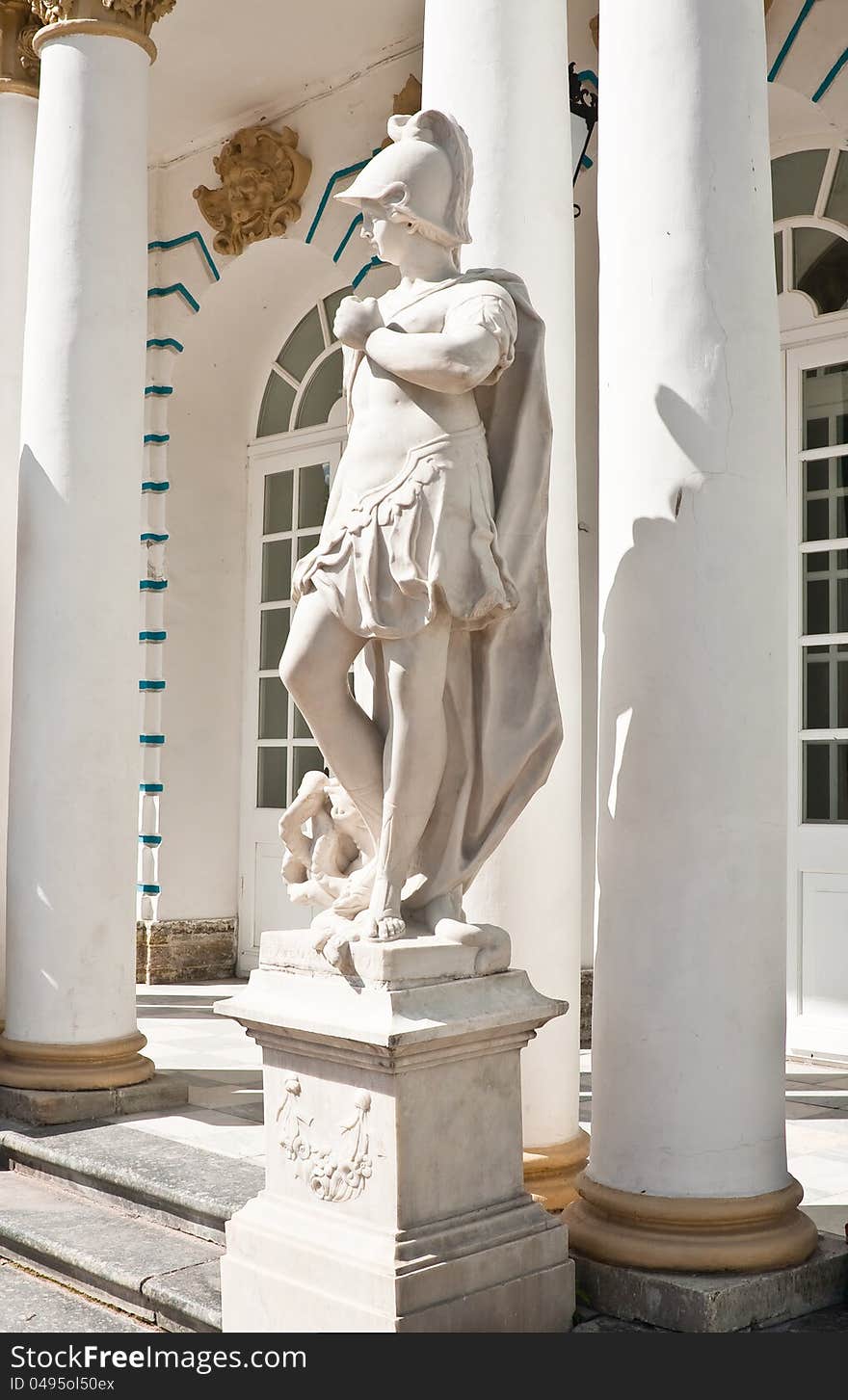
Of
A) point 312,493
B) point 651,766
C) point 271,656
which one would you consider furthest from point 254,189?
point 651,766

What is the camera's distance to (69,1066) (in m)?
5.19

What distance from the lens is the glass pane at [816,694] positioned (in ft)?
21.3

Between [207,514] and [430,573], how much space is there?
641 centimetres

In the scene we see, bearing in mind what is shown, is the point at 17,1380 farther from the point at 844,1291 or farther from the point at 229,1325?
the point at 844,1291

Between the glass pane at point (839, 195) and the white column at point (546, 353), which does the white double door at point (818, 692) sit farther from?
the white column at point (546, 353)

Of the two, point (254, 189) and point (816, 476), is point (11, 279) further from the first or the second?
point (816, 476)

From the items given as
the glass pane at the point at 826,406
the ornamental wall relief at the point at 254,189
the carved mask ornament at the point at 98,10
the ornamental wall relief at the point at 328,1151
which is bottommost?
the ornamental wall relief at the point at 328,1151

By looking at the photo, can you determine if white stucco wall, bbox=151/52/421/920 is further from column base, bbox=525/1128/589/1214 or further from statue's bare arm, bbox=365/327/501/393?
statue's bare arm, bbox=365/327/501/393

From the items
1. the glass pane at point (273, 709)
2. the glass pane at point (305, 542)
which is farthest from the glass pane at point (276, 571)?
the glass pane at point (273, 709)

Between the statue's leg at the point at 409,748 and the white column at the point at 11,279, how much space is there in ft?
10.9

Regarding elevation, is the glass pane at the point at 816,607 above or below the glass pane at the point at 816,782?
above

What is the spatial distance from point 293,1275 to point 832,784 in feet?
13.4

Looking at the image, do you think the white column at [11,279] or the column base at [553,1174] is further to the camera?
the white column at [11,279]

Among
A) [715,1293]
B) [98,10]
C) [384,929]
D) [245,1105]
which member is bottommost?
[245,1105]
